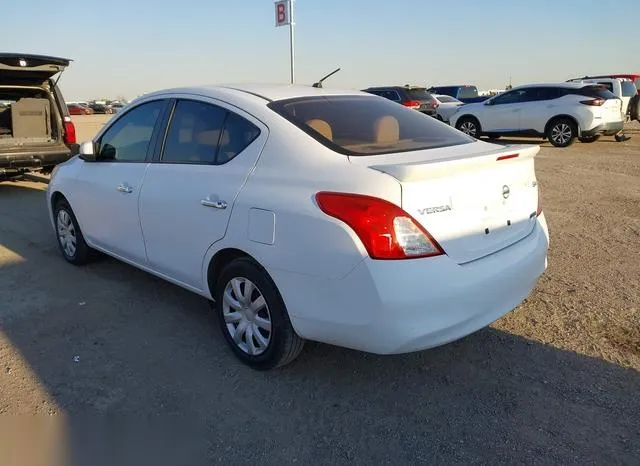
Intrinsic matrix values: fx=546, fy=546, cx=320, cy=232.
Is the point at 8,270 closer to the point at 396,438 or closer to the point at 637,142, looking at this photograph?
the point at 396,438

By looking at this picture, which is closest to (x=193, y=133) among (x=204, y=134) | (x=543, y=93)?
(x=204, y=134)

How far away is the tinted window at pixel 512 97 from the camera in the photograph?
583 inches

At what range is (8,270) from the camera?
16.1ft

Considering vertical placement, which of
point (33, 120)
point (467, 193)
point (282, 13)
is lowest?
point (467, 193)

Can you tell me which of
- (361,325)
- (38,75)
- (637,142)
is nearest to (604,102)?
(637,142)

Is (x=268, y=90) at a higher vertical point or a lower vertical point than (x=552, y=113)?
lower

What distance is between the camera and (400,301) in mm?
2455

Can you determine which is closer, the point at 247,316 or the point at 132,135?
the point at 247,316

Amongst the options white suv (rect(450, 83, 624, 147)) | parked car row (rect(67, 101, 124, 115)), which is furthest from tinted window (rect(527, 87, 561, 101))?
parked car row (rect(67, 101, 124, 115))

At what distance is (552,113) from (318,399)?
1329 cm

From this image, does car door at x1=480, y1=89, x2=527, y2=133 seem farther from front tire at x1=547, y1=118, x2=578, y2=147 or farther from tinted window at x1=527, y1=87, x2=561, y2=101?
front tire at x1=547, y1=118, x2=578, y2=147

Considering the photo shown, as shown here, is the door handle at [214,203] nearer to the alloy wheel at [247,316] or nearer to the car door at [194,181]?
the car door at [194,181]

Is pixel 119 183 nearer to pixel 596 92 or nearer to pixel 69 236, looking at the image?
pixel 69 236

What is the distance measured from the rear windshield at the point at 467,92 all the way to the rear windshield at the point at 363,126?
989 inches
